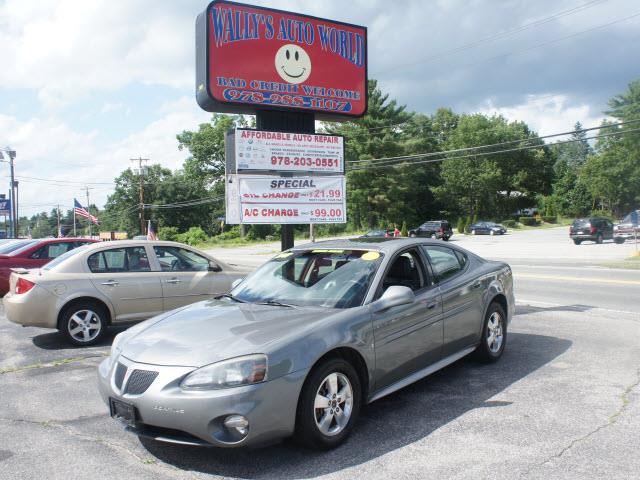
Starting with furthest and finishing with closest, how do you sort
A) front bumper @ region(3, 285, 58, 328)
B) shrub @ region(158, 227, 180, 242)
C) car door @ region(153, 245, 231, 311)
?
shrub @ region(158, 227, 180, 242), car door @ region(153, 245, 231, 311), front bumper @ region(3, 285, 58, 328)

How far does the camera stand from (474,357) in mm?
6148

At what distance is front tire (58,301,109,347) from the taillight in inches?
21.9

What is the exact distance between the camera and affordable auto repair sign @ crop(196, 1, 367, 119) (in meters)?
10.1

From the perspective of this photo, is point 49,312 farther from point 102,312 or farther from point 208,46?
point 208,46

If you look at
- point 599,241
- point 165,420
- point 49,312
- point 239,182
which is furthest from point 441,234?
point 165,420

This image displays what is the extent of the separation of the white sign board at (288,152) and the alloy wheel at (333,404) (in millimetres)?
6529

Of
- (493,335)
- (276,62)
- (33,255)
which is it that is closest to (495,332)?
(493,335)

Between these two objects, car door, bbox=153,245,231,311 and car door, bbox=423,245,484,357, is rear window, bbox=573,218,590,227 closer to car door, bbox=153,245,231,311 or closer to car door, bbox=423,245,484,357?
car door, bbox=153,245,231,311


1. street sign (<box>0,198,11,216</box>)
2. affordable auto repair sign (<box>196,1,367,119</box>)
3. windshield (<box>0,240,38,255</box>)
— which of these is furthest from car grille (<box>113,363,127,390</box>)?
street sign (<box>0,198,11,216</box>)

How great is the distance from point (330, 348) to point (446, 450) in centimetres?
107

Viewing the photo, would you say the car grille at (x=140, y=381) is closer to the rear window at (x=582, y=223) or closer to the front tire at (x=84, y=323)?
the front tire at (x=84, y=323)

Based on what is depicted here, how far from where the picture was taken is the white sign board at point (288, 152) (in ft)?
33.0

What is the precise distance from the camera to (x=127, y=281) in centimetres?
814

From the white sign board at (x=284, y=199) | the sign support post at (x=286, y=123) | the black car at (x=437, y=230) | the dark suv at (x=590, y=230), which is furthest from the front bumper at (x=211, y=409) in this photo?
the black car at (x=437, y=230)
